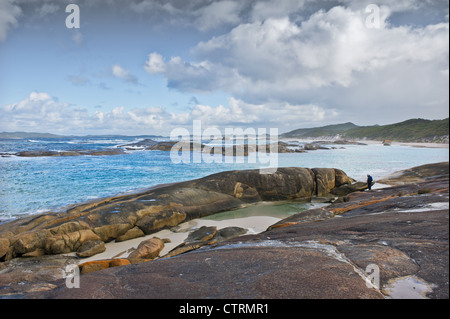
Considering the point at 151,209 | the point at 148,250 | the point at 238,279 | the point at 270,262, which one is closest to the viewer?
the point at 238,279

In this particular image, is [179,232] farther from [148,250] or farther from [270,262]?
[270,262]

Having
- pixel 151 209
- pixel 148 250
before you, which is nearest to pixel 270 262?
pixel 148 250

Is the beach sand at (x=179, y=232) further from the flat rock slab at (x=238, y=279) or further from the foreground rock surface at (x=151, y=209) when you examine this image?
the flat rock slab at (x=238, y=279)

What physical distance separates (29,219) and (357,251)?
14.0 meters

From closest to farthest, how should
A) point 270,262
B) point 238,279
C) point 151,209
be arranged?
point 238,279
point 270,262
point 151,209

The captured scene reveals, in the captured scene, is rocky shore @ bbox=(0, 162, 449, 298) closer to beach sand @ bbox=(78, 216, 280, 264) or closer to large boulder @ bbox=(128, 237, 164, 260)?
large boulder @ bbox=(128, 237, 164, 260)

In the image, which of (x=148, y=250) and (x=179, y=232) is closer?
A: (x=148, y=250)

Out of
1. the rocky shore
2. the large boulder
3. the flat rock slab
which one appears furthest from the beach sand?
the flat rock slab

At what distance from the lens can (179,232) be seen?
12.2 metres

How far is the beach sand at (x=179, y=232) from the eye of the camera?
9710 mm

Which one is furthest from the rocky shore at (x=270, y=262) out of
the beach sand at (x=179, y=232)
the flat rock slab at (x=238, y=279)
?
the beach sand at (x=179, y=232)

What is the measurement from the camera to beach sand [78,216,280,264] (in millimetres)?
9710

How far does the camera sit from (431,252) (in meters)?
4.11
